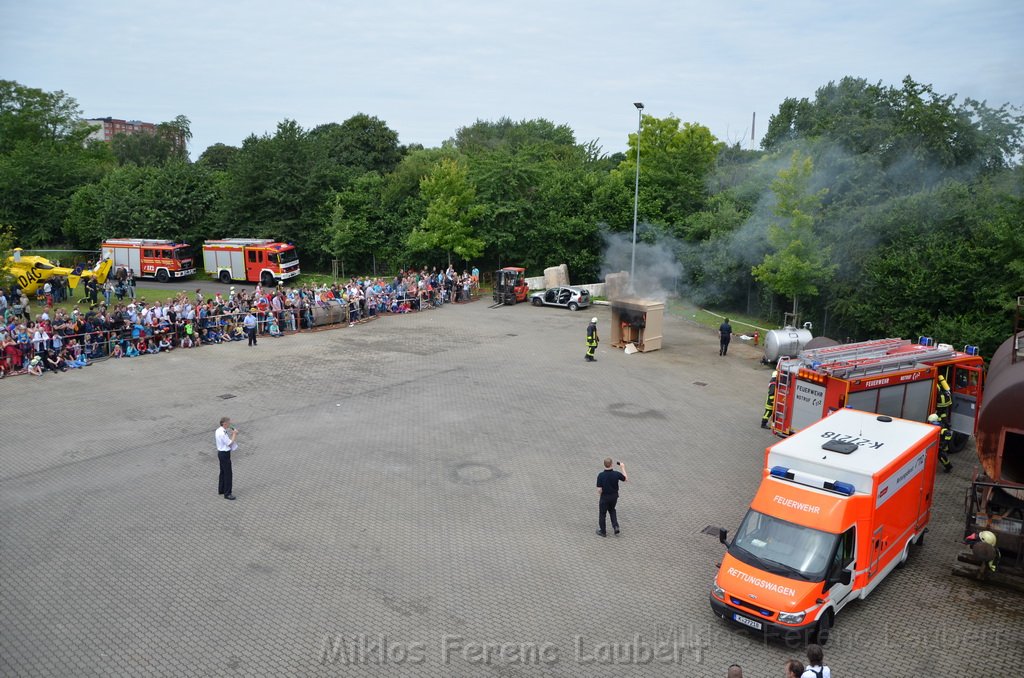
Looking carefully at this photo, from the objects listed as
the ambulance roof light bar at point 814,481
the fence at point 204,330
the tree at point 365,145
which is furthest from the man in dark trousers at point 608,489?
the tree at point 365,145

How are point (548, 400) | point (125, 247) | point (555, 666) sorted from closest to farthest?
point (555, 666), point (548, 400), point (125, 247)

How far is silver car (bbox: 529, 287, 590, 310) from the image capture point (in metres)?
34.9

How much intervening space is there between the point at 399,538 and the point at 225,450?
3.58 m

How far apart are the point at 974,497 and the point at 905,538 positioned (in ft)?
4.04

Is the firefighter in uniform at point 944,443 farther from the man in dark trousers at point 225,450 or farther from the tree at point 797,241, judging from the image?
the man in dark trousers at point 225,450

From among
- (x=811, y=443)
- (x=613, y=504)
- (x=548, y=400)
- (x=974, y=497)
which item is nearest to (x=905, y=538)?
(x=974, y=497)

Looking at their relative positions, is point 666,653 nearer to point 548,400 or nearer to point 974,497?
point 974,497

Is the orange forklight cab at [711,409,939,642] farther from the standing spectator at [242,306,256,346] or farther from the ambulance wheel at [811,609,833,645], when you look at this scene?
the standing spectator at [242,306,256,346]

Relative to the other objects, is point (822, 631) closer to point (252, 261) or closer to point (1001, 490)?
point (1001, 490)

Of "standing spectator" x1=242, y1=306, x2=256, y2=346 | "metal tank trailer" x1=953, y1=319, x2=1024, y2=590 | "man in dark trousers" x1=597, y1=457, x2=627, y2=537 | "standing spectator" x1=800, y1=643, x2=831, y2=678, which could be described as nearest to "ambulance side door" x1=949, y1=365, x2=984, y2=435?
"metal tank trailer" x1=953, y1=319, x2=1024, y2=590

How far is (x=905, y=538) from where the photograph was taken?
Result: 10977 millimetres

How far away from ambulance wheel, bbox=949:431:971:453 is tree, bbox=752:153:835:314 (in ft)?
38.0

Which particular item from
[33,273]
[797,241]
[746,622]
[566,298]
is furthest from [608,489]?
[33,273]

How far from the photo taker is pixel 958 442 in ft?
54.4
